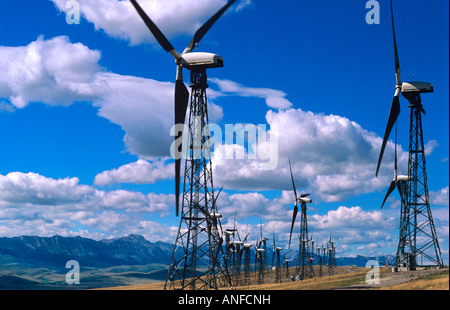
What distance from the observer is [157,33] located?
195 ft

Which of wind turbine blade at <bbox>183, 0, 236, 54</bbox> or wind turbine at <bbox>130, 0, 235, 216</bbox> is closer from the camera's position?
wind turbine at <bbox>130, 0, 235, 216</bbox>

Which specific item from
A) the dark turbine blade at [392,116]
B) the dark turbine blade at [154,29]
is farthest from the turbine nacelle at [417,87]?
the dark turbine blade at [154,29]

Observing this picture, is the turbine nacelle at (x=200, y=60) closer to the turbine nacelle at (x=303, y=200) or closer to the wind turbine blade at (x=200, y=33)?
the wind turbine blade at (x=200, y=33)

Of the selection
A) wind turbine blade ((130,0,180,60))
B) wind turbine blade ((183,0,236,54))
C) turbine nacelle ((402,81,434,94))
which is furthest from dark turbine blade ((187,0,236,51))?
turbine nacelle ((402,81,434,94))

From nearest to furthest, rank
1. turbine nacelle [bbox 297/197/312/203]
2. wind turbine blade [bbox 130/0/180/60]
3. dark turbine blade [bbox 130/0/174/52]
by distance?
1. dark turbine blade [bbox 130/0/174/52]
2. wind turbine blade [bbox 130/0/180/60]
3. turbine nacelle [bbox 297/197/312/203]

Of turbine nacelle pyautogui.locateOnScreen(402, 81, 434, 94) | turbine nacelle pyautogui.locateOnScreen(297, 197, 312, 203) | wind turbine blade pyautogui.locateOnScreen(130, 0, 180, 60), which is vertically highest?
turbine nacelle pyautogui.locateOnScreen(402, 81, 434, 94)

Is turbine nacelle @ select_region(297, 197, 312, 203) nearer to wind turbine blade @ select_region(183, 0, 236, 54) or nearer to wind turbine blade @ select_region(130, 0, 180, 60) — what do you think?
wind turbine blade @ select_region(183, 0, 236, 54)

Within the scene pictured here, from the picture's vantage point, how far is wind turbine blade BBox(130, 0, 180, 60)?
5505cm

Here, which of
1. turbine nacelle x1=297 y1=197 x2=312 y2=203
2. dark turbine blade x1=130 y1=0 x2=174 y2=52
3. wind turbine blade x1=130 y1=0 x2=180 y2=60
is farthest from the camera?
turbine nacelle x1=297 y1=197 x2=312 y2=203

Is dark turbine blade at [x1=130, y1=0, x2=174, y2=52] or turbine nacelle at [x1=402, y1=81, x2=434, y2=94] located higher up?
turbine nacelle at [x1=402, y1=81, x2=434, y2=94]
